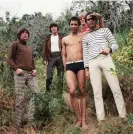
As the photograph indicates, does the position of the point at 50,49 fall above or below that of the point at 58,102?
above

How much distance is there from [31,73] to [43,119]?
2.89 feet

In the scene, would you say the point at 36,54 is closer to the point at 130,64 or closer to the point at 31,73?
the point at 31,73

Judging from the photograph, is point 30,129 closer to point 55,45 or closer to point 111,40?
point 111,40

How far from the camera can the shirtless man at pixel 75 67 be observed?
698cm

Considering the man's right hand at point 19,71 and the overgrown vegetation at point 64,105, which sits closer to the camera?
the overgrown vegetation at point 64,105

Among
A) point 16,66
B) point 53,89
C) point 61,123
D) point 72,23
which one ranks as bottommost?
point 61,123

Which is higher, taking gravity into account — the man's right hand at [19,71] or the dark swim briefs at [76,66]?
the dark swim briefs at [76,66]

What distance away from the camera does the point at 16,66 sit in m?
7.42

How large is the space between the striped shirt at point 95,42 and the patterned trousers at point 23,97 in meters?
1.19

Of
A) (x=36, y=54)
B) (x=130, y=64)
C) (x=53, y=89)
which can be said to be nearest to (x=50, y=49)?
(x=53, y=89)

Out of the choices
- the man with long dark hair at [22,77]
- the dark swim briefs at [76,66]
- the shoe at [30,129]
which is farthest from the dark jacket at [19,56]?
the shoe at [30,129]

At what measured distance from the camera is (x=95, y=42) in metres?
6.91

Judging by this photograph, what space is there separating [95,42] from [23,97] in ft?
5.42

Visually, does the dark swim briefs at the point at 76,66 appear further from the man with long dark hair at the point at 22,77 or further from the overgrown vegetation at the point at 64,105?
the man with long dark hair at the point at 22,77
